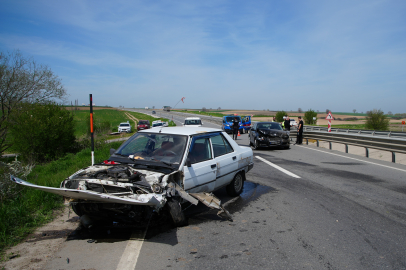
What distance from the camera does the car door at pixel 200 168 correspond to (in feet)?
15.4

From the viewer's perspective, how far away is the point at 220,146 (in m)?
6.04

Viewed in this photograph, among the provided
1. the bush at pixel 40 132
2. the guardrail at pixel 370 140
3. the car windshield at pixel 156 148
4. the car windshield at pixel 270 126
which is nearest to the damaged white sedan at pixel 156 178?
the car windshield at pixel 156 148

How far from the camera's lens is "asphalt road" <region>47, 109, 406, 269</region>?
130 inches

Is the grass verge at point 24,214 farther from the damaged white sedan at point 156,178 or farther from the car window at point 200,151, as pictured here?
the car window at point 200,151

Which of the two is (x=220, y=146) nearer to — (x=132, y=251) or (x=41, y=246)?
(x=132, y=251)

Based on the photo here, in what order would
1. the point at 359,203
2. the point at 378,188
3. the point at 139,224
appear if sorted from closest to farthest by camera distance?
the point at 139,224, the point at 359,203, the point at 378,188

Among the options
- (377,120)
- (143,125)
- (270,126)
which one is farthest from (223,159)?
(377,120)

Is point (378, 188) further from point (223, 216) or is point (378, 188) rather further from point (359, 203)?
point (223, 216)

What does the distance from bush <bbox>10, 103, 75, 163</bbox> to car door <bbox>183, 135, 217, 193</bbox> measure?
16567mm

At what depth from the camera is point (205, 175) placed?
5070mm

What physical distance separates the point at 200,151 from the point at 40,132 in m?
16.7

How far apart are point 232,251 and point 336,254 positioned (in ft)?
4.20

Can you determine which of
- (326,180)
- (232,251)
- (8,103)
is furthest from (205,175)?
(8,103)

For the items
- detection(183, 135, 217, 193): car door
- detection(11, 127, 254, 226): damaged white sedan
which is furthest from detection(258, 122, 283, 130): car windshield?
detection(183, 135, 217, 193): car door
